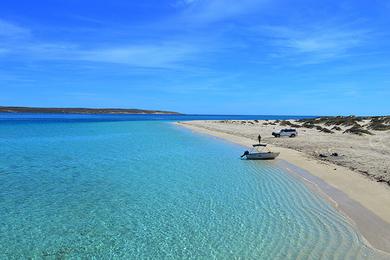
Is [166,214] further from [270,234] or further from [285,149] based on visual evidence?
[285,149]

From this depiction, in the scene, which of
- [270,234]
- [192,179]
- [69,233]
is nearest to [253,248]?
[270,234]

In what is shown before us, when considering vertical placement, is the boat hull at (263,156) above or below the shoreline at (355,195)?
below

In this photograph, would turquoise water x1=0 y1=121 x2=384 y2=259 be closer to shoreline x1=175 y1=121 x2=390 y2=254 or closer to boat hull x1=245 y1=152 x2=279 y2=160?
shoreline x1=175 y1=121 x2=390 y2=254

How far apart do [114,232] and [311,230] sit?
232 inches

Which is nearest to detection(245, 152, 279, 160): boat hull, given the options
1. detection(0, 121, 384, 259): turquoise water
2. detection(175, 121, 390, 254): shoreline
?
detection(175, 121, 390, 254): shoreline

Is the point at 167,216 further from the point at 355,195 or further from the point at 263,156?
the point at 263,156

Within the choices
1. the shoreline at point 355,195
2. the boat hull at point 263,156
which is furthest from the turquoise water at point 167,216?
the boat hull at point 263,156

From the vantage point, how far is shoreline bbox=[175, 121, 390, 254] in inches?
442

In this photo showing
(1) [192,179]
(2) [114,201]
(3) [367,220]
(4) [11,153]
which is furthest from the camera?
(4) [11,153]

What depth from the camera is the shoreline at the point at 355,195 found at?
11.2 meters

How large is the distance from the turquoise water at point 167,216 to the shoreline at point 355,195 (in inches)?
19.8

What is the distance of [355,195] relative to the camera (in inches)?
616

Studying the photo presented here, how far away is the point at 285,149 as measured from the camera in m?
34.0

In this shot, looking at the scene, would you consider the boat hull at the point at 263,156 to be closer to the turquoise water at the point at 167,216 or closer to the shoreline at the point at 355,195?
the shoreline at the point at 355,195
